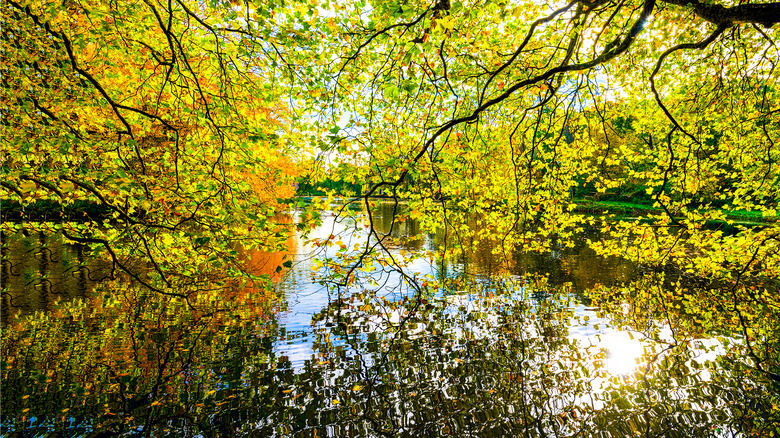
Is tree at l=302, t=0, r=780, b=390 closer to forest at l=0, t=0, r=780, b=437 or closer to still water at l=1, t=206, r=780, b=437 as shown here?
forest at l=0, t=0, r=780, b=437

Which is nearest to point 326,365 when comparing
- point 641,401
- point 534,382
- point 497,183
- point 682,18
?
point 534,382

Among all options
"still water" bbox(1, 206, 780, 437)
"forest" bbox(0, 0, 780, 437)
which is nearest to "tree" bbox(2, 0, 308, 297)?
"forest" bbox(0, 0, 780, 437)

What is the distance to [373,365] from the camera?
8016 millimetres

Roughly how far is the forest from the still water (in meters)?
0.06

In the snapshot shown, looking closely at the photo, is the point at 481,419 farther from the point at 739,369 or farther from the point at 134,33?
the point at 134,33

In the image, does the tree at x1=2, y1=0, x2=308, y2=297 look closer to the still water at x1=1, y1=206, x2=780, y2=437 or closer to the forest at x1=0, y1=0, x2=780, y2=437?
the forest at x1=0, y1=0, x2=780, y2=437

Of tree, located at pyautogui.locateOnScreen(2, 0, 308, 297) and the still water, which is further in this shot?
the still water

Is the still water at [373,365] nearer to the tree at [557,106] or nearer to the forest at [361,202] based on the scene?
the forest at [361,202]

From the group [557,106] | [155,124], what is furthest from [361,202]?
[155,124]

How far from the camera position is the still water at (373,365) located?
6.06m

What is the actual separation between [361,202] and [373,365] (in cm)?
433

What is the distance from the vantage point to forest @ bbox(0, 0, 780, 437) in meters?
5.70

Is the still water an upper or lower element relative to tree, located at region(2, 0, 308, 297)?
lower

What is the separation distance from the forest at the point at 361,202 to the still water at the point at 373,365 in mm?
60
